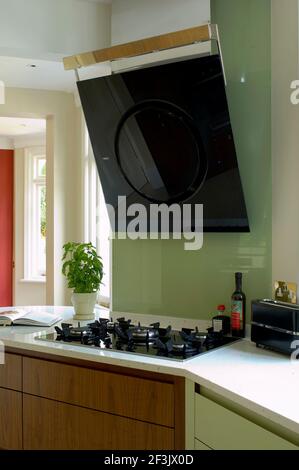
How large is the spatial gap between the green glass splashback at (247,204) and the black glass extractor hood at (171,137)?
12 cm

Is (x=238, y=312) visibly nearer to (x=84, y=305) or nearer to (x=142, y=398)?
(x=142, y=398)

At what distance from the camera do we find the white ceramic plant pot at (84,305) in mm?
2547

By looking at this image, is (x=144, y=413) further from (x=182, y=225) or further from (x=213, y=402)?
(x=182, y=225)

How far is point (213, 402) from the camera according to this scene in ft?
4.84

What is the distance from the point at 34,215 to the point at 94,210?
2243 mm

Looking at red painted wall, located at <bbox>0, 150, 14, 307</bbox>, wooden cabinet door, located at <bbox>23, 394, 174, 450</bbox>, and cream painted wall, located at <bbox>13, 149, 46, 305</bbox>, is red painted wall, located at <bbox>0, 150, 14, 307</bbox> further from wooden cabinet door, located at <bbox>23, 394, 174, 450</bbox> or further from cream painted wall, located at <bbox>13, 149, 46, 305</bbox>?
wooden cabinet door, located at <bbox>23, 394, 174, 450</bbox>

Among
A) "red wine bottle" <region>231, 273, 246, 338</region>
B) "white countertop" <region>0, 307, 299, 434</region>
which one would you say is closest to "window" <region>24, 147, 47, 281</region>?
"white countertop" <region>0, 307, 299, 434</region>

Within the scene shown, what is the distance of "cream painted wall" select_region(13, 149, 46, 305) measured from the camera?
6.08 meters

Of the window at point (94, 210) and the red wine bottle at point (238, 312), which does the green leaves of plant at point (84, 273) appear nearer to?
the red wine bottle at point (238, 312)

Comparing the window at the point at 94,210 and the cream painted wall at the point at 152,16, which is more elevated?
the cream painted wall at the point at 152,16

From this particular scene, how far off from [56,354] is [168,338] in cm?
47

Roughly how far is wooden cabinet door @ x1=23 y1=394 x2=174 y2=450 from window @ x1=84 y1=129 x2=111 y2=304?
2.00 meters

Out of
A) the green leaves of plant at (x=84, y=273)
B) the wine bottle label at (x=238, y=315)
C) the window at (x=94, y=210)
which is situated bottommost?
the wine bottle label at (x=238, y=315)

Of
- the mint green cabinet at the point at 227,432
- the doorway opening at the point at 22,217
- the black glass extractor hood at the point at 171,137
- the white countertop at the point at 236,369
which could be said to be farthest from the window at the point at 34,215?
the mint green cabinet at the point at 227,432
